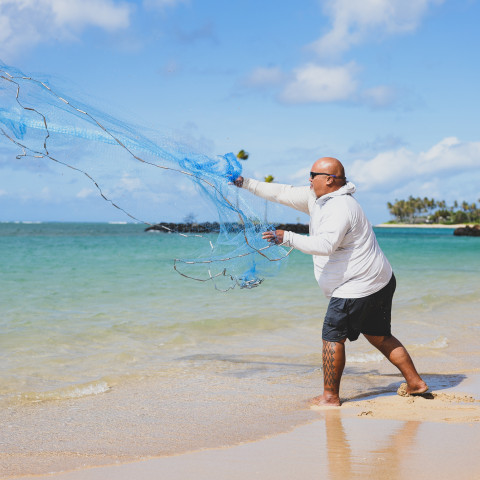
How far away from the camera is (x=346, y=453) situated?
3.00 metres

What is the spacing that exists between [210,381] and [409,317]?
15.8 ft

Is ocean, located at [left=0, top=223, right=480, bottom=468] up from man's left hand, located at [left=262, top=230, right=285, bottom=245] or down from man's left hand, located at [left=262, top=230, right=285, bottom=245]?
down

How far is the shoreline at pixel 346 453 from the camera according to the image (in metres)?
2.75

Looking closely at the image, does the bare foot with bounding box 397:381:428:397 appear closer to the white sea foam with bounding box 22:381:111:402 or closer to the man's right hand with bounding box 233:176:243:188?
the man's right hand with bounding box 233:176:243:188

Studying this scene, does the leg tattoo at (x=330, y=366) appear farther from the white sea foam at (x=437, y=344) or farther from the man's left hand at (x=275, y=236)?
the white sea foam at (x=437, y=344)

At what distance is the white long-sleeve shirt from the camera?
12.2 feet

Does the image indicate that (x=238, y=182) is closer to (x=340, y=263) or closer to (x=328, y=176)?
(x=328, y=176)

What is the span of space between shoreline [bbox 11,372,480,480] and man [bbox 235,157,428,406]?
20.6 inches

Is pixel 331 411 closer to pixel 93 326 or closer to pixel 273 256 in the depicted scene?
pixel 273 256

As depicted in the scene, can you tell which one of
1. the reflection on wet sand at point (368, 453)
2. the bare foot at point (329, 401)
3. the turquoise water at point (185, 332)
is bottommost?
the turquoise water at point (185, 332)

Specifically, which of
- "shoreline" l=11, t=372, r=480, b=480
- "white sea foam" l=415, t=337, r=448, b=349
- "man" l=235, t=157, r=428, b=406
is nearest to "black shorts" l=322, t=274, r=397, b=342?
"man" l=235, t=157, r=428, b=406

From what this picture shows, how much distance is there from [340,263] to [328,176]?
1.94 feet

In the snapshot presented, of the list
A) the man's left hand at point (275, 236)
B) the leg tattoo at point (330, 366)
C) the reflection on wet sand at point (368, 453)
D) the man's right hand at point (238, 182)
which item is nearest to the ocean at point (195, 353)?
the leg tattoo at point (330, 366)

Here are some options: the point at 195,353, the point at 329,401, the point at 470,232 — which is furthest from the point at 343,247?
the point at 470,232
